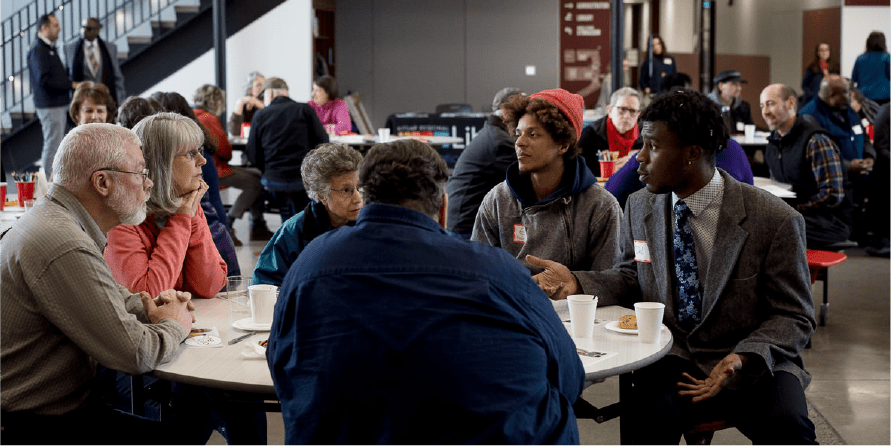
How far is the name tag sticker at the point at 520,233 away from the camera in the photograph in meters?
3.02

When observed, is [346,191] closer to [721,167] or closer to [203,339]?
[203,339]

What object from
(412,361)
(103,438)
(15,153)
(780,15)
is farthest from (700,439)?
(780,15)

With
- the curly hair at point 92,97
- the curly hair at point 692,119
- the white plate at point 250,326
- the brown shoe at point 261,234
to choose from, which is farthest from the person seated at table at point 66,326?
the brown shoe at point 261,234

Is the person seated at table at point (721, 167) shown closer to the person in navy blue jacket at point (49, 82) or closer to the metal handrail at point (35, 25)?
the person in navy blue jacket at point (49, 82)

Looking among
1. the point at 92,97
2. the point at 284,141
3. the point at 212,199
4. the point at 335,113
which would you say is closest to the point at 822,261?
the point at 212,199

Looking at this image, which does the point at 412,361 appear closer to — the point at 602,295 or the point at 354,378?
the point at 354,378

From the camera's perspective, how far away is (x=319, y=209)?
9.82ft

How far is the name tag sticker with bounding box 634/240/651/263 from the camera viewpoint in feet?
8.35

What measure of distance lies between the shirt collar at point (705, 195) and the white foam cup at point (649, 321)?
0.38 meters

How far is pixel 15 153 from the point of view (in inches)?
412

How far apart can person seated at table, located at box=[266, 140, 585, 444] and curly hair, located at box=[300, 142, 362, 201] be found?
1.40m

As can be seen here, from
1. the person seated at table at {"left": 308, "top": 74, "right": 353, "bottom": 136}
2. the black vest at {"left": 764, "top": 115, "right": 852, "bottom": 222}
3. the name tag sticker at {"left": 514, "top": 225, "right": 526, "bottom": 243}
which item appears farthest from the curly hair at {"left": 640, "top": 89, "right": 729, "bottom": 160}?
the person seated at table at {"left": 308, "top": 74, "right": 353, "bottom": 136}

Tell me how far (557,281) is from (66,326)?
4.53 feet

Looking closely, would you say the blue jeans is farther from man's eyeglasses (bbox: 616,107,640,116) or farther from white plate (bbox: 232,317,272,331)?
white plate (bbox: 232,317,272,331)
